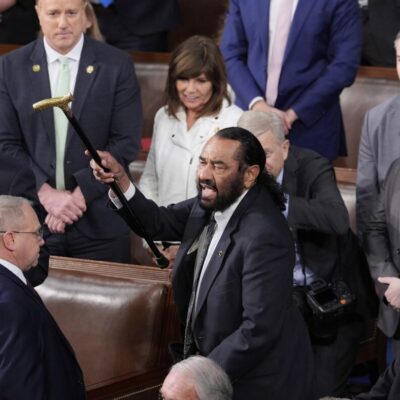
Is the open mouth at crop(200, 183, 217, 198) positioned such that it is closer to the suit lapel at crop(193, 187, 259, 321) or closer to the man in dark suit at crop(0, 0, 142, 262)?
the suit lapel at crop(193, 187, 259, 321)

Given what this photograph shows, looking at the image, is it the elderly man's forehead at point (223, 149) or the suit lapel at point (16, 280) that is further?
the elderly man's forehead at point (223, 149)

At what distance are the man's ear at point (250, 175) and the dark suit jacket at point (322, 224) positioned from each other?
1.32 ft

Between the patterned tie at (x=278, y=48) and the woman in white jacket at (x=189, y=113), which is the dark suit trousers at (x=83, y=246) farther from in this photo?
the patterned tie at (x=278, y=48)

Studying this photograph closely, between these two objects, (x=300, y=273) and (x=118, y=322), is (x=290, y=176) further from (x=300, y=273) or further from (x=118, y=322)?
(x=118, y=322)

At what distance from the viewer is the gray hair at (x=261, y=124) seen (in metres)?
3.71

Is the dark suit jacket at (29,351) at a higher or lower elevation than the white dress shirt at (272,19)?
lower

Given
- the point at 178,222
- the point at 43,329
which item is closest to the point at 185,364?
the point at 43,329

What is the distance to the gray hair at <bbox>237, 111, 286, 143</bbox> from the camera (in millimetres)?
3713

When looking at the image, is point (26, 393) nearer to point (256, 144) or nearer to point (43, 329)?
point (43, 329)

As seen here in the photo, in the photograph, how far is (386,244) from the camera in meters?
3.83

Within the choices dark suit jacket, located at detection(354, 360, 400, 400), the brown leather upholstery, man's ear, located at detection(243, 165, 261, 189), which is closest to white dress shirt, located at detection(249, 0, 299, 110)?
the brown leather upholstery

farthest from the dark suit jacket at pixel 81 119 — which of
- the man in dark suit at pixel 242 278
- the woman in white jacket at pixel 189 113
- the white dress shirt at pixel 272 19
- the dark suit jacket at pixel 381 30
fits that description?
the dark suit jacket at pixel 381 30

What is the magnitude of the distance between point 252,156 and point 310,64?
1415mm

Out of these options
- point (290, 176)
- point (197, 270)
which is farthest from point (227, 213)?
point (290, 176)
